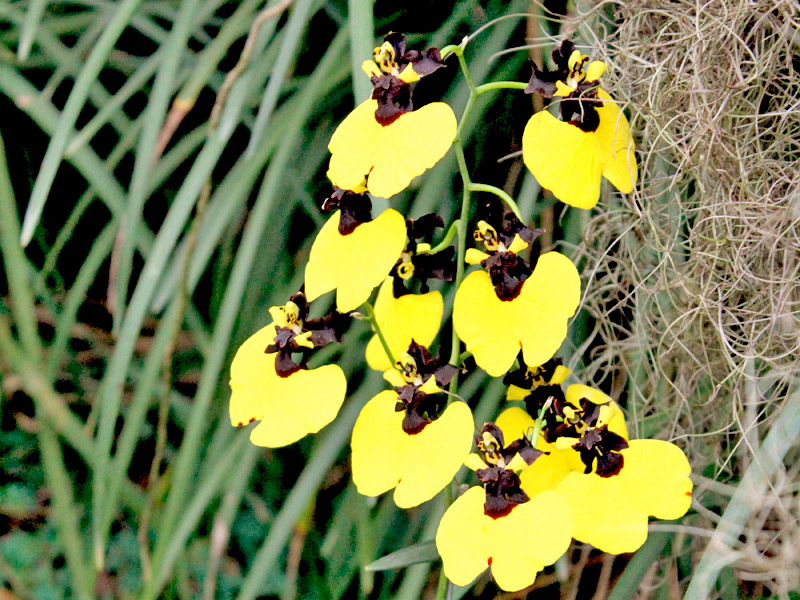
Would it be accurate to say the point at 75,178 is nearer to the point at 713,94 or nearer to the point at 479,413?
the point at 479,413

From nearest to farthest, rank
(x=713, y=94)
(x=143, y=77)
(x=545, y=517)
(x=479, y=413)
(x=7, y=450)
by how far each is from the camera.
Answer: (x=545, y=517)
(x=713, y=94)
(x=479, y=413)
(x=143, y=77)
(x=7, y=450)

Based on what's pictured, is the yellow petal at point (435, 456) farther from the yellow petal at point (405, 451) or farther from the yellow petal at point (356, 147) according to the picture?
the yellow petal at point (356, 147)

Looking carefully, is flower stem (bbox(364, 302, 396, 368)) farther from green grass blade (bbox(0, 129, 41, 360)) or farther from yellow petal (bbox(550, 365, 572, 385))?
green grass blade (bbox(0, 129, 41, 360))

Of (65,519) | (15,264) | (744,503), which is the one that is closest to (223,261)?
(15,264)

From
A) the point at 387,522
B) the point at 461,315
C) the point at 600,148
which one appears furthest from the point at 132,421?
the point at 600,148

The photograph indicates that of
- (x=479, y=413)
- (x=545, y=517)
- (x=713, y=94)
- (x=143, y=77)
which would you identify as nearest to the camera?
(x=545, y=517)

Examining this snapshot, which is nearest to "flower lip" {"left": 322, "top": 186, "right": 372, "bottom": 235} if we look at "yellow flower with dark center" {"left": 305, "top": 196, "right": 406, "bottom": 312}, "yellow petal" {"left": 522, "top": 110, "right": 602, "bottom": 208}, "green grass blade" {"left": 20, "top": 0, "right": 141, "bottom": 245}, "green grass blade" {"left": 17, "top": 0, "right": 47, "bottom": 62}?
"yellow flower with dark center" {"left": 305, "top": 196, "right": 406, "bottom": 312}

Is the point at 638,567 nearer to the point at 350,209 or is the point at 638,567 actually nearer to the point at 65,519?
the point at 350,209
